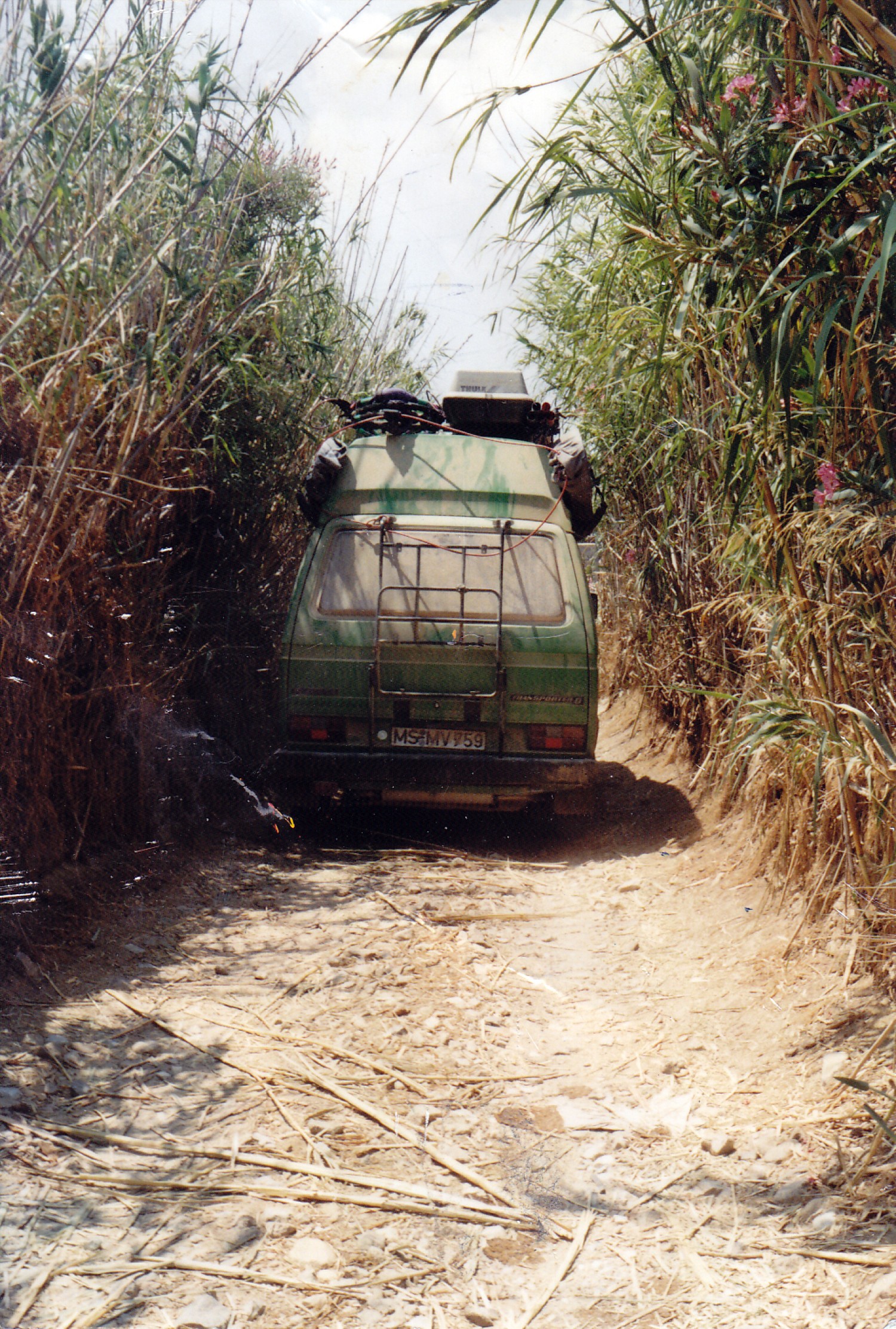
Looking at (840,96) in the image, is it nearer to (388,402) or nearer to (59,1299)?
(59,1299)

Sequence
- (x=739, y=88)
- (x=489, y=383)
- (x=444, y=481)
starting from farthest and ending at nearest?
(x=489, y=383)
(x=444, y=481)
(x=739, y=88)

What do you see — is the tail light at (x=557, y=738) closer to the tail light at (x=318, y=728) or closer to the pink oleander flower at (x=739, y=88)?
the tail light at (x=318, y=728)

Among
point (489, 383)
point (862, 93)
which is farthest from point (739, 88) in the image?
point (489, 383)

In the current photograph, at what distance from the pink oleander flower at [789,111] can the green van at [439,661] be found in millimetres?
3178

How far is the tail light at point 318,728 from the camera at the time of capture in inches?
245

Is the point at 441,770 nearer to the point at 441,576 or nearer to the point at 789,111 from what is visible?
the point at 441,576

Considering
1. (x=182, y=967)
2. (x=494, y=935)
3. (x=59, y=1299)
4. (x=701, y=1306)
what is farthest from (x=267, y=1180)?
(x=494, y=935)

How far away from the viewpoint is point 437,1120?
314 centimetres

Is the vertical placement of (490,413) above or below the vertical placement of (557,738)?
above

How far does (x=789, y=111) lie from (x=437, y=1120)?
124 inches

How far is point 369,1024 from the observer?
3793 millimetres

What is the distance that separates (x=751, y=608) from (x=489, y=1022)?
5.79 ft

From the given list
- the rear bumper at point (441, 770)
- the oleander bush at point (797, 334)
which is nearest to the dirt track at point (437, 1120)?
the oleander bush at point (797, 334)

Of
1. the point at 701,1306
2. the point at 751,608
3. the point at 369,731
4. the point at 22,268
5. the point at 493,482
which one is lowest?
the point at 701,1306
